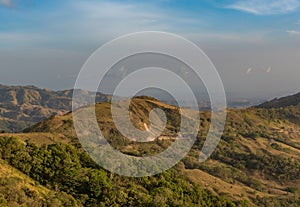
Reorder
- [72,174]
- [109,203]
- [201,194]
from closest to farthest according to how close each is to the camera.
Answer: [109,203] → [72,174] → [201,194]

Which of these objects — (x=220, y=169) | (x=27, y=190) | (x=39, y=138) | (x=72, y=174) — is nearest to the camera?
(x=27, y=190)

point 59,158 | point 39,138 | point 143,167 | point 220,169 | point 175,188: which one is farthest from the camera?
point 220,169

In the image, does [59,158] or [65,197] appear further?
[59,158]

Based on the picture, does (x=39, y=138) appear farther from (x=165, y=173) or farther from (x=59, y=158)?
(x=59, y=158)

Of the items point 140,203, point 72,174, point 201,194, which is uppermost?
point 72,174

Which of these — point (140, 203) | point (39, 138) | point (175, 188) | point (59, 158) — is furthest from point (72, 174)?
point (39, 138)

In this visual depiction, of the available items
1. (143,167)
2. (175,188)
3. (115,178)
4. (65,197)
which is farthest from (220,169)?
(65,197)

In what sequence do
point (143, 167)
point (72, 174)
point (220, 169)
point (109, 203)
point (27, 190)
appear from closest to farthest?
point (27, 190) → point (109, 203) → point (72, 174) → point (143, 167) → point (220, 169)

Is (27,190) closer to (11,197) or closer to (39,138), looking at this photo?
(11,197)

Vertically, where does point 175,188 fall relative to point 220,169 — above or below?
above
